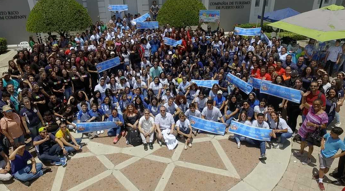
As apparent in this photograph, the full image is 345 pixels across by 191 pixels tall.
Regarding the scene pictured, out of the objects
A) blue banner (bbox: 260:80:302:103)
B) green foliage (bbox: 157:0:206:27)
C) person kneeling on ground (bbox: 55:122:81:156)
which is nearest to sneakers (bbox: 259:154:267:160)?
blue banner (bbox: 260:80:302:103)

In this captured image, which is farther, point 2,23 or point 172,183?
point 2,23

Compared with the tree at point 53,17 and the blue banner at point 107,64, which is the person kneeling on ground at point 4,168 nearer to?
the blue banner at point 107,64

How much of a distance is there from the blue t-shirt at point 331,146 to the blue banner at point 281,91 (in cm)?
207

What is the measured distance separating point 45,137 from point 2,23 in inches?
688

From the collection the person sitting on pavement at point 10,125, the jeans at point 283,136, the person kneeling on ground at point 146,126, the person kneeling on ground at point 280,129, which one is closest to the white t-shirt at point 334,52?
the person kneeling on ground at point 280,129

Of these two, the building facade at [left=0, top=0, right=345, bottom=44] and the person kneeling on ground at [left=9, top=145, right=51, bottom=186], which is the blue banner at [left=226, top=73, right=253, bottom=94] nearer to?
the person kneeling on ground at [left=9, top=145, right=51, bottom=186]

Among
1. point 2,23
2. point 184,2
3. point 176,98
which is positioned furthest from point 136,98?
point 2,23

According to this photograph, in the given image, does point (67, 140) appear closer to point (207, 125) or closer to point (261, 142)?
point (207, 125)

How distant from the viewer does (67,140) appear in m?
7.07

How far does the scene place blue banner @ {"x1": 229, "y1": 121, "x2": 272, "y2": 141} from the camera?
6.94m

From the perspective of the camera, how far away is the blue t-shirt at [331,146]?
17.3 ft

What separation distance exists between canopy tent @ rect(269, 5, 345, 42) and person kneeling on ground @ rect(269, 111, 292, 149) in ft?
11.8

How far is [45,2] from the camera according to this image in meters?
15.2

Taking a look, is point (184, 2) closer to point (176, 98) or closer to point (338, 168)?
point (176, 98)
